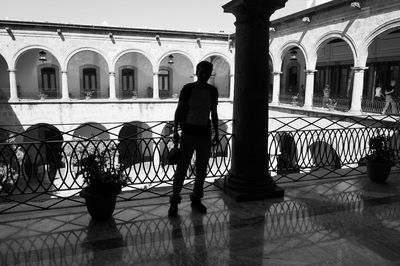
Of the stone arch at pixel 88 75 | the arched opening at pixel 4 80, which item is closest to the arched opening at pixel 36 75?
the arched opening at pixel 4 80

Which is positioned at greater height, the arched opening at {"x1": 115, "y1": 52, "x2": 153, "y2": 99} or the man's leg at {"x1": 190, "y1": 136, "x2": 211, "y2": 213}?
the arched opening at {"x1": 115, "y1": 52, "x2": 153, "y2": 99}

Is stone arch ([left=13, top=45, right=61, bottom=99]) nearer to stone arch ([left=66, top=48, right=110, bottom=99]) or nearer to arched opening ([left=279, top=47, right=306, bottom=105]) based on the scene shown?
stone arch ([left=66, top=48, right=110, bottom=99])

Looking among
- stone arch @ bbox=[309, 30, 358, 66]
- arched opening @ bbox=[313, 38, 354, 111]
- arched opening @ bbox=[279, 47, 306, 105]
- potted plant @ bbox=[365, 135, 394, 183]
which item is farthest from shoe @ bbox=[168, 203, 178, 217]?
arched opening @ bbox=[279, 47, 306, 105]

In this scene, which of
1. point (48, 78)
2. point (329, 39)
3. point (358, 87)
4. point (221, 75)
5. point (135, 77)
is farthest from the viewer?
point (221, 75)

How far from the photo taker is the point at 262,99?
4.41 m

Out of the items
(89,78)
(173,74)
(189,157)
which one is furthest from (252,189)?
(173,74)

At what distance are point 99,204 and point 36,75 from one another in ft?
69.2

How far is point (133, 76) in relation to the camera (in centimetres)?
2414

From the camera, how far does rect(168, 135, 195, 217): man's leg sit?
12.6 ft

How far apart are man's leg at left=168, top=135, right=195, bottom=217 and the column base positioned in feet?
2.85

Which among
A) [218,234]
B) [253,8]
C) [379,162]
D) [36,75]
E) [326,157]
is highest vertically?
[253,8]

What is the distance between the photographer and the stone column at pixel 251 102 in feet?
14.0

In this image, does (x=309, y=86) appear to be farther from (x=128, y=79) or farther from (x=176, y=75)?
(x=128, y=79)

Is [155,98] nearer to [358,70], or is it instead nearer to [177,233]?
[358,70]
